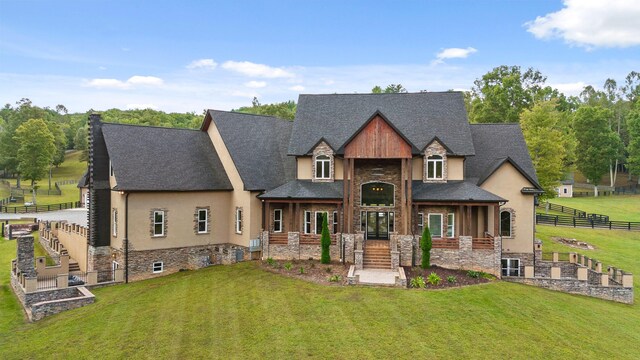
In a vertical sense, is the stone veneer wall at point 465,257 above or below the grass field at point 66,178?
below

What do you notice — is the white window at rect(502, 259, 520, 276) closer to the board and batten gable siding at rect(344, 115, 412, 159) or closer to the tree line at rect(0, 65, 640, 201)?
the board and batten gable siding at rect(344, 115, 412, 159)

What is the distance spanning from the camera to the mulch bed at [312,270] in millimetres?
19812

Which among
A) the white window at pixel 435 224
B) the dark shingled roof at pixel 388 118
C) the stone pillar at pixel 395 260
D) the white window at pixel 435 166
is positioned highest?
the dark shingled roof at pixel 388 118

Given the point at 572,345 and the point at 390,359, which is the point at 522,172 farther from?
the point at 390,359

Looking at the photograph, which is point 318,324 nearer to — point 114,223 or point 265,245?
point 265,245

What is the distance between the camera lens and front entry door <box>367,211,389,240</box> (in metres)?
24.5

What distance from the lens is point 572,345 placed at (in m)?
13.8

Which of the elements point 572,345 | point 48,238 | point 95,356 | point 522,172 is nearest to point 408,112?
point 522,172

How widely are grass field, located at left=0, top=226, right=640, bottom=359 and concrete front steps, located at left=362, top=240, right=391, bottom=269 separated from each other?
382 centimetres

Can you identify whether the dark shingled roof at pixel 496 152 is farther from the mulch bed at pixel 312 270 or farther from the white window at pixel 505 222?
the mulch bed at pixel 312 270

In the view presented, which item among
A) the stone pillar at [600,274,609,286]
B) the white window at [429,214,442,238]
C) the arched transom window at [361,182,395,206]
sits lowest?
the stone pillar at [600,274,609,286]

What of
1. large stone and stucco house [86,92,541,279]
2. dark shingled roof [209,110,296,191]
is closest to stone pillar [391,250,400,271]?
large stone and stucco house [86,92,541,279]

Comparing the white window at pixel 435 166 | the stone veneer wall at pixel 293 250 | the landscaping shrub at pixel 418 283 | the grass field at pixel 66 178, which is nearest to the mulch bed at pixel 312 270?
the stone veneer wall at pixel 293 250

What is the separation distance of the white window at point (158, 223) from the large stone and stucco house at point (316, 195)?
0.25 ft
